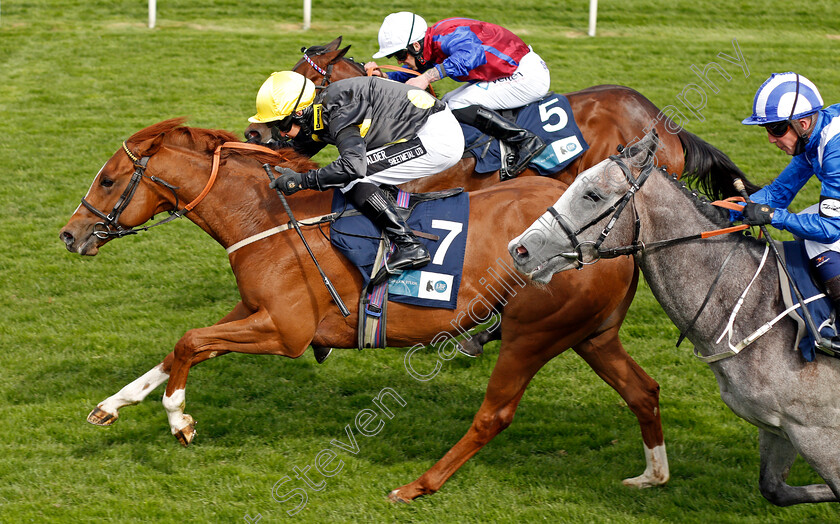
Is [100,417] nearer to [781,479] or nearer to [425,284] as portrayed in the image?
[425,284]

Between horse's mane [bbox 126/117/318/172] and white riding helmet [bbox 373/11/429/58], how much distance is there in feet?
6.36

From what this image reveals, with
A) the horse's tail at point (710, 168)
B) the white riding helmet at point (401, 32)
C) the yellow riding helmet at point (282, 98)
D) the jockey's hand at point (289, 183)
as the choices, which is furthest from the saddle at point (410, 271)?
the horse's tail at point (710, 168)

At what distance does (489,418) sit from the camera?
4.53 meters

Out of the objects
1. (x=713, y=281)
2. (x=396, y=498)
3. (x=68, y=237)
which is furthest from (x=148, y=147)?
(x=713, y=281)

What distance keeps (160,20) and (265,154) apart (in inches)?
443

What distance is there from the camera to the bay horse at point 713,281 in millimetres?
3555

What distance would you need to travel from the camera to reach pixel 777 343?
11.9ft

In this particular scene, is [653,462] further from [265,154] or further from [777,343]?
[265,154]

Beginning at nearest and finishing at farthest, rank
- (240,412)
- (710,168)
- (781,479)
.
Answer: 1. (781,479)
2. (240,412)
3. (710,168)

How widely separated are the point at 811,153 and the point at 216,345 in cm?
299

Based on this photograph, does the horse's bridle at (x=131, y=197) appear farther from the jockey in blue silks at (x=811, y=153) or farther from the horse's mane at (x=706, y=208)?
the jockey in blue silks at (x=811, y=153)

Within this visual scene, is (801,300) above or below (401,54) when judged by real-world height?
above

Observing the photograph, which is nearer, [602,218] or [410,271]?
[602,218]

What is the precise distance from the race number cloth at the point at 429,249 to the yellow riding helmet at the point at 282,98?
2.10 feet
